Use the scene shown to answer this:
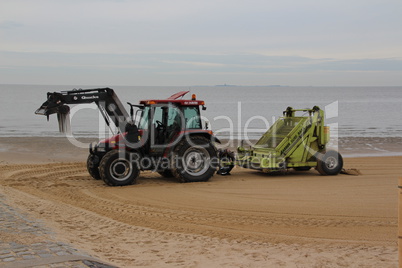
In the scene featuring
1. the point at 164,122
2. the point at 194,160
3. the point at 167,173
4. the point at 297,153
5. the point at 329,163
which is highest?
the point at 164,122

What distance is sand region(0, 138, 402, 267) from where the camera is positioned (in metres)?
6.36

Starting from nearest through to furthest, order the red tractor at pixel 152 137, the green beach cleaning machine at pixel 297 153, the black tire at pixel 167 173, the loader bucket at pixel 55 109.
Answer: the loader bucket at pixel 55 109, the red tractor at pixel 152 137, the green beach cleaning machine at pixel 297 153, the black tire at pixel 167 173

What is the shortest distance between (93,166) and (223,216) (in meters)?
4.76

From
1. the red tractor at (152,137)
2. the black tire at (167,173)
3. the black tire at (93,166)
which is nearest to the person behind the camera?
the red tractor at (152,137)

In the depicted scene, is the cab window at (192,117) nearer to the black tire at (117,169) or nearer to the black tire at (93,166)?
the black tire at (117,169)

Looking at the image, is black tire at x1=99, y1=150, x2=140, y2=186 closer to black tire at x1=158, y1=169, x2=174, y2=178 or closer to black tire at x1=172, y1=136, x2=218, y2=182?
black tire at x1=172, y1=136, x2=218, y2=182

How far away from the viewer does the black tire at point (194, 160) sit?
1203cm

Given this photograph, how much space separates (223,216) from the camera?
8.70m

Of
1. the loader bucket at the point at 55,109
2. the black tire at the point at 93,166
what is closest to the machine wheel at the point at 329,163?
the black tire at the point at 93,166

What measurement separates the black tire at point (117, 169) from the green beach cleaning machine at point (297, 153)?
8.82 feet

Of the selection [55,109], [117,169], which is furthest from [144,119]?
[55,109]

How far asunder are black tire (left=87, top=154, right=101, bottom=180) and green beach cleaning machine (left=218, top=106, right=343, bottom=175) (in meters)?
3.27

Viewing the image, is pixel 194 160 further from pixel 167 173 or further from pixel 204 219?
pixel 204 219

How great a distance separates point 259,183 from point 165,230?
4.89 m
